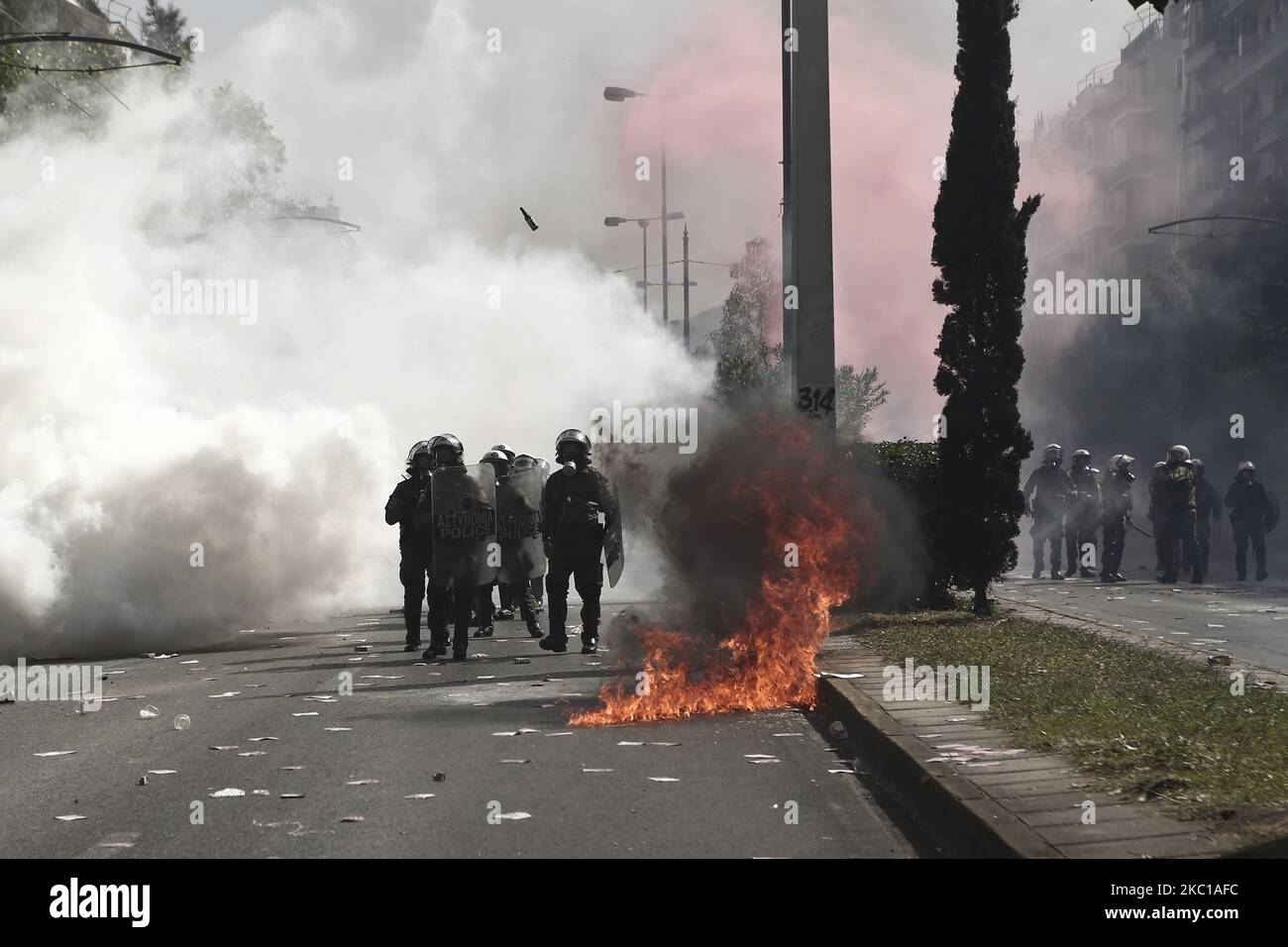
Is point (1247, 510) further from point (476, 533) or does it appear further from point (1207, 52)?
point (1207, 52)

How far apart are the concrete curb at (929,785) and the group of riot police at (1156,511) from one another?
1458 cm

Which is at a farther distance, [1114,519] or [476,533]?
[1114,519]

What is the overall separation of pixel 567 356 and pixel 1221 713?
30.1m

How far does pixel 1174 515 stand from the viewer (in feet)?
74.1

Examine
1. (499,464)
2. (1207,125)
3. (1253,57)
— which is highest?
(1253,57)

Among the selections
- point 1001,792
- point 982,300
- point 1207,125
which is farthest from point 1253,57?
point 1001,792

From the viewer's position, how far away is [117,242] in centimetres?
2294

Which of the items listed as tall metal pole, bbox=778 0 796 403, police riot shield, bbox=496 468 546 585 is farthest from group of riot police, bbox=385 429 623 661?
tall metal pole, bbox=778 0 796 403

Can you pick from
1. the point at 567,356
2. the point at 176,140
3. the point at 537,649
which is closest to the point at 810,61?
the point at 537,649

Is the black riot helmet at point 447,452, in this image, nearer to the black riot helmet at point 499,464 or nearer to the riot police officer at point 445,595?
the riot police officer at point 445,595

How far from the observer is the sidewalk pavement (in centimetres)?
517

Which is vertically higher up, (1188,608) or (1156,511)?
(1156,511)

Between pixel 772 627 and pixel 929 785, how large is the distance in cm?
370
